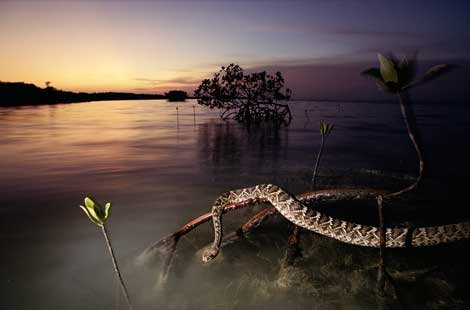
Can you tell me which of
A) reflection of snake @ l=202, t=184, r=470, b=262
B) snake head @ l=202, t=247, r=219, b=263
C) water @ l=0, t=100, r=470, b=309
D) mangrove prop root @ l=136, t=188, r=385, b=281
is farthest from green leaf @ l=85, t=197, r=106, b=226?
snake head @ l=202, t=247, r=219, b=263

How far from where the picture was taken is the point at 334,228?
4930 millimetres

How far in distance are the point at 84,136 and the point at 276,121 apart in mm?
25093

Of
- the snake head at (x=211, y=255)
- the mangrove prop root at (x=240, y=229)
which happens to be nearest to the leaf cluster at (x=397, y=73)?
the mangrove prop root at (x=240, y=229)

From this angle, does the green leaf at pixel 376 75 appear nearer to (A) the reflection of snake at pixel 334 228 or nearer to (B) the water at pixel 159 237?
(A) the reflection of snake at pixel 334 228

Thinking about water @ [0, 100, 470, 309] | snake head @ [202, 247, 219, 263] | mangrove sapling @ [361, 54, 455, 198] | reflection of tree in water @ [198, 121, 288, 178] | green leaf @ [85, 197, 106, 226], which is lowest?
reflection of tree in water @ [198, 121, 288, 178]

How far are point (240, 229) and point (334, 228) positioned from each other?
168cm

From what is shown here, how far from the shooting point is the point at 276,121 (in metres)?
42.9

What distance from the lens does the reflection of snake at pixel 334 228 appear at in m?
4.52

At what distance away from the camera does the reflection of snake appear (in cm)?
452

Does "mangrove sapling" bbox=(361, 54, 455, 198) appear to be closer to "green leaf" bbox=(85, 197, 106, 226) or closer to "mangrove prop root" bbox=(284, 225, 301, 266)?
"mangrove prop root" bbox=(284, 225, 301, 266)

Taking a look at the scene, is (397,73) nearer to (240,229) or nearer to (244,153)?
→ (240,229)

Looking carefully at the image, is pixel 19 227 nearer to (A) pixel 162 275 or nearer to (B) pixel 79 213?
(B) pixel 79 213

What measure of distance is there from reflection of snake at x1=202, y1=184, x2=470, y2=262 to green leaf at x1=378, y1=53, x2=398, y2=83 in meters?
1.95

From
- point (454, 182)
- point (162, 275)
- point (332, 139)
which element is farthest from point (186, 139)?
point (162, 275)
